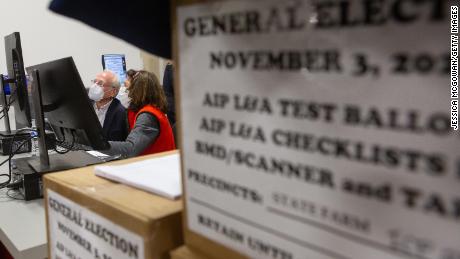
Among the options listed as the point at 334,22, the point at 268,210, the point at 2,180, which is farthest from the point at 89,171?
the point at 2,180

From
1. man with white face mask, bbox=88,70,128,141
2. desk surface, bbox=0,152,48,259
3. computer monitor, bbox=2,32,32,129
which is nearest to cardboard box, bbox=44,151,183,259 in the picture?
desk surface, bbox=0,152,48,259

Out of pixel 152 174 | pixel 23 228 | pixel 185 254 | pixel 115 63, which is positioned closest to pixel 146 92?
pixel 23 228

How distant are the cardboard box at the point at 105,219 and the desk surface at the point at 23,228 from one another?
0.34 m

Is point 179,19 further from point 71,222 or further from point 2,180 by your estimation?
point 2,180

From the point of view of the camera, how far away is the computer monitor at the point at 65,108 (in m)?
1.35

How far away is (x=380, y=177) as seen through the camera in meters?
0.29

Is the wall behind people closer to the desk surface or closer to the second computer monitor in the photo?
the second computer monitor

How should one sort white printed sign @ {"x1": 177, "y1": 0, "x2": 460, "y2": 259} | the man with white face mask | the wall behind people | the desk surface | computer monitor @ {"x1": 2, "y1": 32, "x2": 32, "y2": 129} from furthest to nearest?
the wall behind people → the man with white face mask → computer monitor @ {"x1": 2, "y1": 32, "x2": 32, "y2": 129} → the desk surface → white printed sign @ {"x1": 177, "y1": 0, "x2": 460, "y2": 259}

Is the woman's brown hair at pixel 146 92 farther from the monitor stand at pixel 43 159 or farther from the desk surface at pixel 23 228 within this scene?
the desk surface at pixel 23 228

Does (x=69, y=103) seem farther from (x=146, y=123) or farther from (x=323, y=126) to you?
(x=323, y=126)

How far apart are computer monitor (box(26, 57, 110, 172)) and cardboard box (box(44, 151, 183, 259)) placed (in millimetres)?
679

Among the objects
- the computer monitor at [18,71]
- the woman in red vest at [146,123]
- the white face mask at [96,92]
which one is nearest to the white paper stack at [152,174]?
the computer monitor at [18,71]

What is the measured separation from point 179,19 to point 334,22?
19cm

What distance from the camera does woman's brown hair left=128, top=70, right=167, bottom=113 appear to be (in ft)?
8.40
